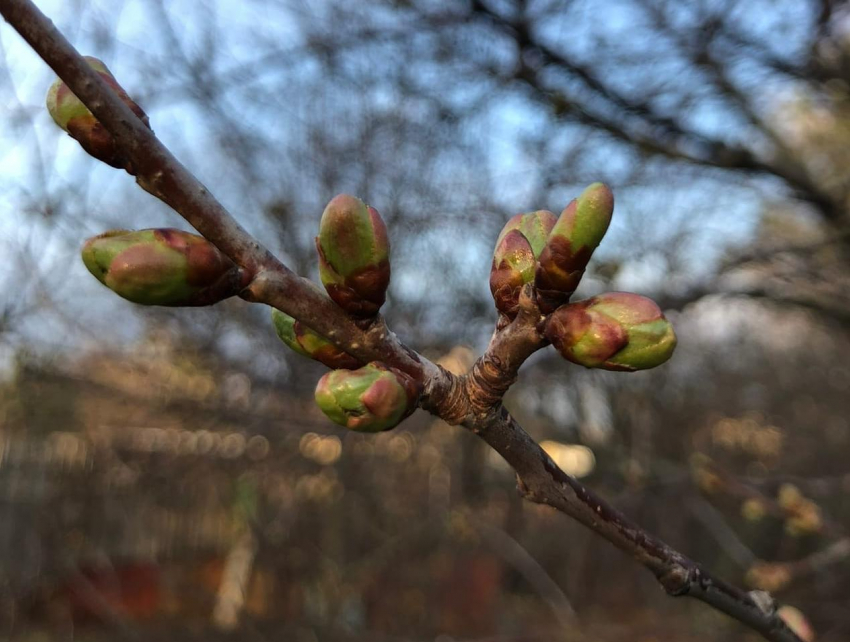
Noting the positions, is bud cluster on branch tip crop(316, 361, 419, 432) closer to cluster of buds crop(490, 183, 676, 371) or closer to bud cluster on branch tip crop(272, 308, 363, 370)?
bud cluster on branch tip crop(272, 308, 363, 370)

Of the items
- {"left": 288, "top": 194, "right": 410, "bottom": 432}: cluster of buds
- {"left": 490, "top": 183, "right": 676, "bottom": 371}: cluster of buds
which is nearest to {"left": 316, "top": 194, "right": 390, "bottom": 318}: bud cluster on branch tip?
{"left": 288, "top": 194, "right": 410, "bottom": 432}: cluster of buds

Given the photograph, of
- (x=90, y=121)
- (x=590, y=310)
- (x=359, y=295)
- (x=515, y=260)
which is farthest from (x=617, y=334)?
(x=90, y=121)

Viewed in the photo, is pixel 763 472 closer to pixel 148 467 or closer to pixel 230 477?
pixel 230 477

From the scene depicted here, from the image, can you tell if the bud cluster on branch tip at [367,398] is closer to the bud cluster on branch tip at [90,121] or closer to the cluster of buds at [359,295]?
the cluster of buds at [359,295]

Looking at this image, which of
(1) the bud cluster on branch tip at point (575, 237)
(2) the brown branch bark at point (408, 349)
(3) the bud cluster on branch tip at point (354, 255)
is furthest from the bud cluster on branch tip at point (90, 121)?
(1) the bud cluster on branch tip at point (575, 237)

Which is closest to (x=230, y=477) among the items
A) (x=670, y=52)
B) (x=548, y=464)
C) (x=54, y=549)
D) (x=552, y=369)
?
(x=54, y=549)

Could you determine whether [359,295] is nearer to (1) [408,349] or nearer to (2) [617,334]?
(1) [408,349]
